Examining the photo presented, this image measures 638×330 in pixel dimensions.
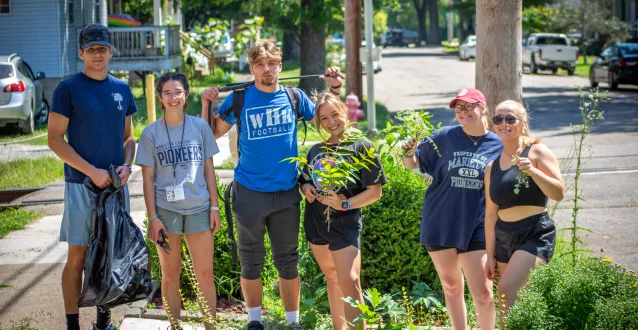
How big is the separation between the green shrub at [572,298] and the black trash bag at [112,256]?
2283mm

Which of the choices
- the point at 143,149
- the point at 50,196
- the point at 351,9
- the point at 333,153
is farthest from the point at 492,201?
the point at 351,9

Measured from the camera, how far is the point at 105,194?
5.20 m

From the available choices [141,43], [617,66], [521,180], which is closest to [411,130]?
[521,180]

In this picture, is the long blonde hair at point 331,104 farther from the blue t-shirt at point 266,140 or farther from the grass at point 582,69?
the grass at point 582,69

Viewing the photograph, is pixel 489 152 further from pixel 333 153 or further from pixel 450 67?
pixel 450 67

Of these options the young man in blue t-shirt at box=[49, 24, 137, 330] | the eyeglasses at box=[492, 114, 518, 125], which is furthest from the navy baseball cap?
the eyeglasses at box=[492, 114, 518, 125]

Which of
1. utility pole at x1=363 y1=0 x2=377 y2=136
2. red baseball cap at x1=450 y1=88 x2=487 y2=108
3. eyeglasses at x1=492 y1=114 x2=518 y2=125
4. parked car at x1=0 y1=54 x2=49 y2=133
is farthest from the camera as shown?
parked car at x1=0 y1=54 x2=49 y2=133

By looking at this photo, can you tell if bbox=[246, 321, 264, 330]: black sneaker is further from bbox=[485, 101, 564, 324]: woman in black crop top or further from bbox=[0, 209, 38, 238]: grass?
bbox=[0, 209, 38, 238]: grass

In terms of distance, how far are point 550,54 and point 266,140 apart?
33.7 m

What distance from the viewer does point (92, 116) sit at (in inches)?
204

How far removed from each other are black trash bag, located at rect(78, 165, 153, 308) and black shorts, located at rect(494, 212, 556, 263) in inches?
84.4

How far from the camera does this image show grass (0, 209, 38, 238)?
9.26 metres

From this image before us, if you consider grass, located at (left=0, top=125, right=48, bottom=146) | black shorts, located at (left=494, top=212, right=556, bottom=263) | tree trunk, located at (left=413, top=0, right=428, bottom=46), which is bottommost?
grass, located at (left=0, top=125, right=48, bottom=146)

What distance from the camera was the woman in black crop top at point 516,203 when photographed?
4.79 meters
